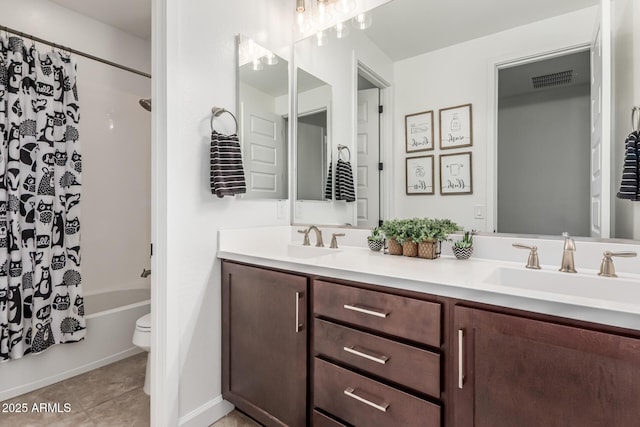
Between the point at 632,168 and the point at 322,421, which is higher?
the point at 632,168

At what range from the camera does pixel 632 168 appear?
3.77 ft

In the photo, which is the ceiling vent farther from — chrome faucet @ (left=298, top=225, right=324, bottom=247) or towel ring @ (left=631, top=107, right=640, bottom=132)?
chrome faucet @ (left=298, top=225, right=324, bottom=247)

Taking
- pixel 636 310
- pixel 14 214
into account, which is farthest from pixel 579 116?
pixel 14 214

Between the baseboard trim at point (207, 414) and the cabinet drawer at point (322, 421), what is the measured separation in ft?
2.14

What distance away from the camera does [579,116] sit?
130 centimetres

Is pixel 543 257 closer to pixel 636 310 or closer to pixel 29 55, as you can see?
pixel 636 310

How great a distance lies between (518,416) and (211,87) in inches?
71.5

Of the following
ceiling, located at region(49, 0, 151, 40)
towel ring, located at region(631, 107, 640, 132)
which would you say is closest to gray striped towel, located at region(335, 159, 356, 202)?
towel ring, located at region(631, 107, 640, 132)

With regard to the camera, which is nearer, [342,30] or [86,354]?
[342,30]

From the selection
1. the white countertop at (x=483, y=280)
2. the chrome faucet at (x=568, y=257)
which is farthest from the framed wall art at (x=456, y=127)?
the chrome faucet at (x=568, y=257)

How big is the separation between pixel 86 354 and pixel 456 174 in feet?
8.57

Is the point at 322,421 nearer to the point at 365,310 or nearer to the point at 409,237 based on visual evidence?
the point at 365,310

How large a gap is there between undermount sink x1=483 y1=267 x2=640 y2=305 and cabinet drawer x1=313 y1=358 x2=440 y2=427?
48 centimetres

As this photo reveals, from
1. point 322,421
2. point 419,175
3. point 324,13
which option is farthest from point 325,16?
point 322,421
